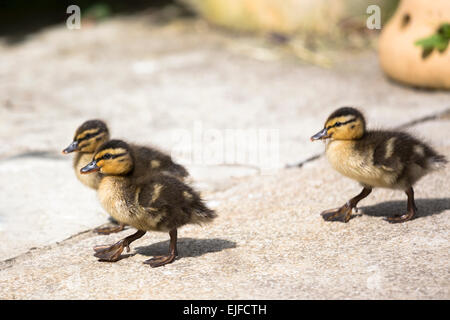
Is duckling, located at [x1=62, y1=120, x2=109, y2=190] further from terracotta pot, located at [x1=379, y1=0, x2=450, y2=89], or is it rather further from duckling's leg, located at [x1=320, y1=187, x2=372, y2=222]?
terracotta pot, located at [x1=379, y1=0, x2=450, y2=89]

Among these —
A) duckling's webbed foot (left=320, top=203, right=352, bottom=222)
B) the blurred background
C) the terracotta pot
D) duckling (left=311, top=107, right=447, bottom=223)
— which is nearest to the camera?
duckling (left=311, top=107, right=447, bottom=223)

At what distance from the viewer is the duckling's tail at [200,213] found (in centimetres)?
471

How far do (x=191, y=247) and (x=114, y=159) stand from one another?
0.87 m

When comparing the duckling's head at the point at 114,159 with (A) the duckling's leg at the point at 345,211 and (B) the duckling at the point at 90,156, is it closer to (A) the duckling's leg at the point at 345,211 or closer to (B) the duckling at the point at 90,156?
(B) the duckling at the point at 90,156

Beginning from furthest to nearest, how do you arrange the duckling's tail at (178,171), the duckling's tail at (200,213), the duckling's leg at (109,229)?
the duckling's tail at (178,171) → the duckling's leg at (109,229) → the duckling's tail at (200,213)

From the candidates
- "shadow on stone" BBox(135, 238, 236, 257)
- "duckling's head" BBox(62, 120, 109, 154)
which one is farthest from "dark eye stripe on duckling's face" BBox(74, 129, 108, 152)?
"shadow on stone" BBox(135, 238, 236, 257)

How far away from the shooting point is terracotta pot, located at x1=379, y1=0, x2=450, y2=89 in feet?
27.5

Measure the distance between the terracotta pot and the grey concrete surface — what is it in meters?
0.21

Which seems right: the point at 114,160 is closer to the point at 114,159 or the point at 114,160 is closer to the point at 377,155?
the point at 114,159

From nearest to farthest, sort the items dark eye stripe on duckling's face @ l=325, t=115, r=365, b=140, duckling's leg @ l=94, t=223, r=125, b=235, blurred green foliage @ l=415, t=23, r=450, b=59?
dark eye stripe on duckling's face @ l=325, t=115, r=365, b=140
duckling's leg @ l=94, t=223, r=125, b=235
blurred green foliage @ l=415, t=23, r=450, b=59

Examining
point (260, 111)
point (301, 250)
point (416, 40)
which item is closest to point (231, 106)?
point (260, 111)

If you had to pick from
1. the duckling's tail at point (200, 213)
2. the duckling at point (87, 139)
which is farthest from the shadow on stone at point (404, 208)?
the duckling at point (87, 139)

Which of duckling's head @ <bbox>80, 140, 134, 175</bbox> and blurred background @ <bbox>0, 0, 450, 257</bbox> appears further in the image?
blurred background @ <bbox>0, 0, 450, 257</bbox>

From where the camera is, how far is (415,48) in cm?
858
